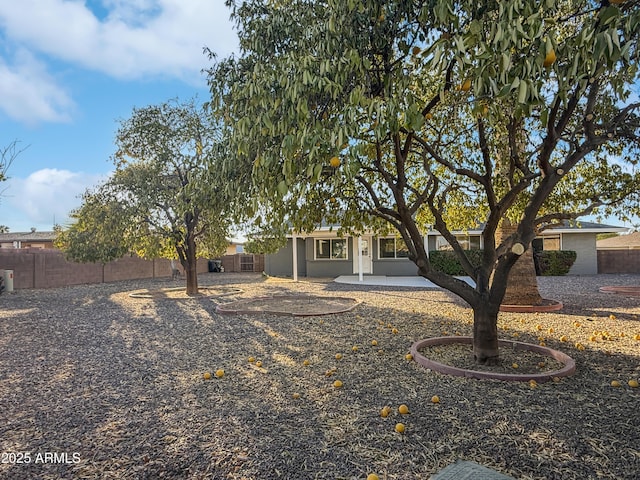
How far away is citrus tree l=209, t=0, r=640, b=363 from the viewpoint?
7.67 ft

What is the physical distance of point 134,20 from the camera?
596cm

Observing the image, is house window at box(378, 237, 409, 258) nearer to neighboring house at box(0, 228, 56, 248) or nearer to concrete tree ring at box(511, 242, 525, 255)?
concrete tree ring at box(511, 242, 525, 255)

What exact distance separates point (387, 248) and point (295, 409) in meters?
17.1

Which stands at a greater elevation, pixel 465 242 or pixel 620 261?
pixel 465 242

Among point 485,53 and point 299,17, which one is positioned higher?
point 299,17

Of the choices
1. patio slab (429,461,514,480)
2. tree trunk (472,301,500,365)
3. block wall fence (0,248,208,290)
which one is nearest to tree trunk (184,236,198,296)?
block wall fence (0,248,208,290)

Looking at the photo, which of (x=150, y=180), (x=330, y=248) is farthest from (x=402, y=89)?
(x=330, y=248)

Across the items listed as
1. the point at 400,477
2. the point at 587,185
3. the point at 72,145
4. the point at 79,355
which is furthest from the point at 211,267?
the point at 400,477

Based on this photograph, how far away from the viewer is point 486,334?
4539 millimetres

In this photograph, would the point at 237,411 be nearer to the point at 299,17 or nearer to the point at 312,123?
the point at 312,123

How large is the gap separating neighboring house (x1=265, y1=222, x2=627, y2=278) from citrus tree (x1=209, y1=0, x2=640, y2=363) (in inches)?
537

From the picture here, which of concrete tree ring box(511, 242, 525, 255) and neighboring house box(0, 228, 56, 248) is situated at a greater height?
neighboring house box(0, 228, 56, 248)

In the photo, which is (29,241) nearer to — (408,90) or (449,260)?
(449,260)

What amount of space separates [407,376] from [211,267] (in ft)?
81.5
